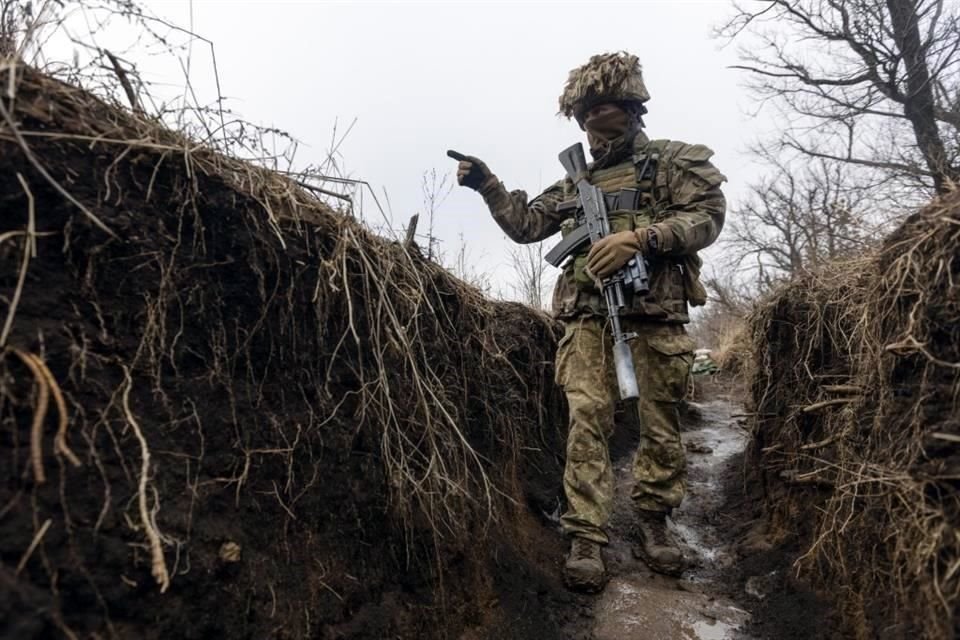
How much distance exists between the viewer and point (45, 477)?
1.12m

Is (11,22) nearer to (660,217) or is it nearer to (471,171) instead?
(471,171)

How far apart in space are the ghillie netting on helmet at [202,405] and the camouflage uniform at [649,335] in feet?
2.45

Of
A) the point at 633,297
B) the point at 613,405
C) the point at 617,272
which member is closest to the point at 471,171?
the point at 617,272

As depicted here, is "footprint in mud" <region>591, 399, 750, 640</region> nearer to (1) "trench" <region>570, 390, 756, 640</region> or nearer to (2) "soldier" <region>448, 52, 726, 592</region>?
(1) "trench" <region>570, 390, 756, 640</region>

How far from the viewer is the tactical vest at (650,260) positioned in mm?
2830

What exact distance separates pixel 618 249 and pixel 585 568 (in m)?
1.48

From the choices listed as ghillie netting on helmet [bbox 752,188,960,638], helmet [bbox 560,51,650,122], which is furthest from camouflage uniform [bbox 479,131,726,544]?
ghillie netting on helmet [bbox 752,188,960,638]

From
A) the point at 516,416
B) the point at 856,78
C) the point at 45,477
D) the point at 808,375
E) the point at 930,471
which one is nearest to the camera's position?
the point at 45,477

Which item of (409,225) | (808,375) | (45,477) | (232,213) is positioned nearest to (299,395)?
(232,213)

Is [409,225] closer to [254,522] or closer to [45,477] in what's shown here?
[254,522]

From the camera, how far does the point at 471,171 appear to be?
302cm

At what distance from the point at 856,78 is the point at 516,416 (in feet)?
38.0

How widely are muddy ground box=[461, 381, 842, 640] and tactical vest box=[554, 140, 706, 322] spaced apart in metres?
1.26

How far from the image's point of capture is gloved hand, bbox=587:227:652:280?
2.68 m
